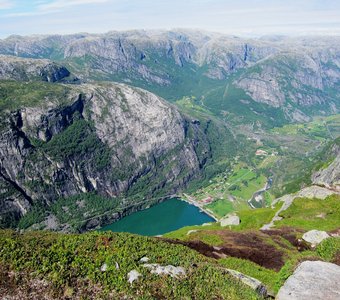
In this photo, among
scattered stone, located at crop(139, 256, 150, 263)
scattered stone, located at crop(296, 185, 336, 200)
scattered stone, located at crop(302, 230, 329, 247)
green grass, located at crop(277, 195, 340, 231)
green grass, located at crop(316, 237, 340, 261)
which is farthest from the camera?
scattered stone, located at crop(296, 185, 336, 200)

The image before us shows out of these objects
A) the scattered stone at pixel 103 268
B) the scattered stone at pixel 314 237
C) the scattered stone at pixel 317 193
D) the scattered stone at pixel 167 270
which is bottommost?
the scattered stone at pixel 317 193

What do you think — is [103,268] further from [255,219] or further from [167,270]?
[255,219]

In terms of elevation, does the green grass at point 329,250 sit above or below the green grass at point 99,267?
below

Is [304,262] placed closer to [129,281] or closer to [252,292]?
[252,292]

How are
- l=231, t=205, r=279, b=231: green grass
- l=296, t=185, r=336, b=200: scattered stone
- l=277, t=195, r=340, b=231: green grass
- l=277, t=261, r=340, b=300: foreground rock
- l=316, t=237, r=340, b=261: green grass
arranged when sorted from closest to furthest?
1. l=277, t=261, r=340, b=300: foreground rock
2. l=316, t=237, r=340, b=261: green grass
3. l=277, t=195, r=340, b=231: green grass
4. l=231, t=205, r=279, b=231: green grass
5. l=296, t=185, r=336, b=200: scattered stone

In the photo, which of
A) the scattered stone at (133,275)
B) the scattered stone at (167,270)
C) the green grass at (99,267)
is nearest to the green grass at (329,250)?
the green grass at (99,267)

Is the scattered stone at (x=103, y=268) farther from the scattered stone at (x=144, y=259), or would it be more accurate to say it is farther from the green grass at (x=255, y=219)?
the green grass at (x=255, y=219)

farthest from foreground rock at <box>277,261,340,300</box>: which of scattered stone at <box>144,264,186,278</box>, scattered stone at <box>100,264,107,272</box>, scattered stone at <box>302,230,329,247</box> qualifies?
scattered stone at <box>302,230,329,247</box>

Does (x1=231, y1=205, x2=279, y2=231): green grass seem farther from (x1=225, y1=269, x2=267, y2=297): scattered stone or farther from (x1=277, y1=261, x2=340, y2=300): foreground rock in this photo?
(x1=277, y1=261, x2=340, y2=300): foreground rock
